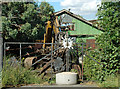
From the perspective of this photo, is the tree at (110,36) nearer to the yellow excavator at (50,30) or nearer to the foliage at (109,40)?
the foliage at (109,40)

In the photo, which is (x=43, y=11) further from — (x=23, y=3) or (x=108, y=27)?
(x=108, y=27)

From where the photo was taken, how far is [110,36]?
25.7 ft

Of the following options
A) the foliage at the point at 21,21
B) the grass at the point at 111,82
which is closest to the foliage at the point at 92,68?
the grass at the point at 111,82

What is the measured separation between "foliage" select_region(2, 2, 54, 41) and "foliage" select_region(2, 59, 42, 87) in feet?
13.8

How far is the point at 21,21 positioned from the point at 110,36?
7.63 meters

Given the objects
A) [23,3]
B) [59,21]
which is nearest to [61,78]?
[59,21]

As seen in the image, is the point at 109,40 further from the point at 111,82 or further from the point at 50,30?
the point at 50,30

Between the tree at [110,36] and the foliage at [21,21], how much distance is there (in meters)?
6.50

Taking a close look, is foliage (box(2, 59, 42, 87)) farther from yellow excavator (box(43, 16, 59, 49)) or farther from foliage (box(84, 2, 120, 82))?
yellow excavator (box(43, 16, 59, 49))

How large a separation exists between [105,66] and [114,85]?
35.9 inches

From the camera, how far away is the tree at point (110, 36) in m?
7.65

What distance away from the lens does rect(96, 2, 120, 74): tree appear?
7652 millimetres

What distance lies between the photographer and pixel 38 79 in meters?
8.83

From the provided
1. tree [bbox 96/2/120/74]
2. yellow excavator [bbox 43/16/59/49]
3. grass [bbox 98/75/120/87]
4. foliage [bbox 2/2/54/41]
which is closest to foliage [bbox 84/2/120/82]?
tree [bbox 96/2/120/74]
